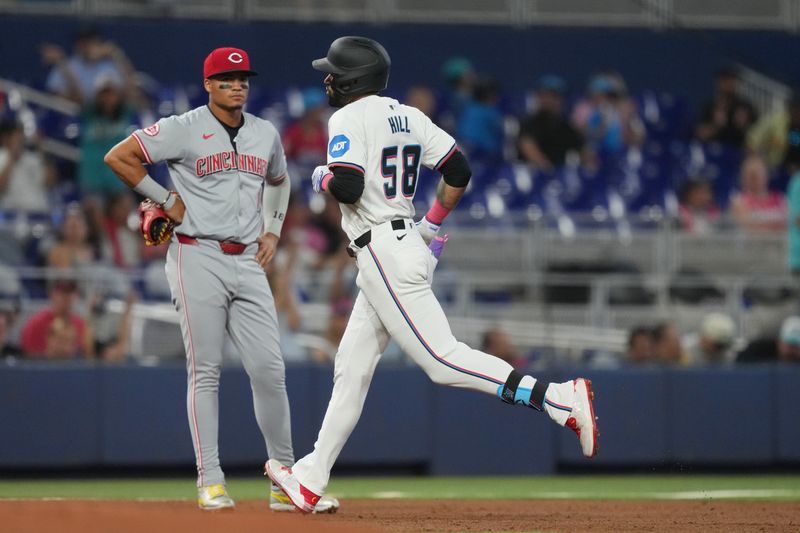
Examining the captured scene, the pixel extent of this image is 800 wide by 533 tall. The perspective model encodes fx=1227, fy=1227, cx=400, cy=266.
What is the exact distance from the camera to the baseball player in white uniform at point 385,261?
5.43 metres

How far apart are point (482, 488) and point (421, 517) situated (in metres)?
2.44

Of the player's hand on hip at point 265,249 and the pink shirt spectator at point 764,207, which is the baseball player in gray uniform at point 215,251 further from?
the pink shirt spectator at point 764,207

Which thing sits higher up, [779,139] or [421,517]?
[779,139]

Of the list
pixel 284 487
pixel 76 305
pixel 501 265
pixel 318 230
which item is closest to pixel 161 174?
pixel 318 230

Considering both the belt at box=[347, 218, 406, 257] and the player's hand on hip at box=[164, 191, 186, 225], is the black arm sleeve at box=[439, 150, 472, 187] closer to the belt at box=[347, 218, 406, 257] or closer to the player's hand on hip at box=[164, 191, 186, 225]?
the belt at box=[347, 218, 406, 257]

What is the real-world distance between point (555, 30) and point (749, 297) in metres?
6.31

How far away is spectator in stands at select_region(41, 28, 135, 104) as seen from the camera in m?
12.4

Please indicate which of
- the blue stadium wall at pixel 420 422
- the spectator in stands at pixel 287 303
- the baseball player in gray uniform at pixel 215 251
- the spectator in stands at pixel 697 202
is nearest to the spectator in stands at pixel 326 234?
the spectator in stands at pixel 287 303

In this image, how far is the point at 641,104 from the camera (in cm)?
1454

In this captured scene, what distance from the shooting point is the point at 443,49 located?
14945 mm

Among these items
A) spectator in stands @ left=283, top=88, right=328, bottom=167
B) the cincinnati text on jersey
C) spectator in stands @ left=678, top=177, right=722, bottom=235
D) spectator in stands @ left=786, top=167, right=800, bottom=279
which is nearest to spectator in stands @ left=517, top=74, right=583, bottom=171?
spectator in stands @ left=678, top=177, right=722, bottom=235

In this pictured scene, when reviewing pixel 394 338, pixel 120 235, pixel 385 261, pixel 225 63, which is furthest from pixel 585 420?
pixel 120 235

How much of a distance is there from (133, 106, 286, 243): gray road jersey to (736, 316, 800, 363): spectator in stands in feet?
16.8

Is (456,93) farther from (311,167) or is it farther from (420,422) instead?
(420,422)
